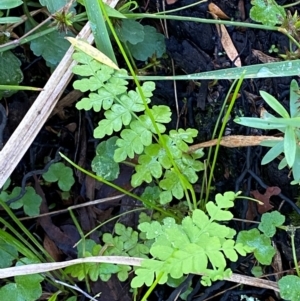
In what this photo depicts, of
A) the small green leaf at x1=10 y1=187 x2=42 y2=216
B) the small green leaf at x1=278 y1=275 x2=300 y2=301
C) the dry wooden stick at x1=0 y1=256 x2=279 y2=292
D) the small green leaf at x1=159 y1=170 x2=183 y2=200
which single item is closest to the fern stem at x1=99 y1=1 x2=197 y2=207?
the small green leaf at x1=159 y1=170 x2=183 y2=200

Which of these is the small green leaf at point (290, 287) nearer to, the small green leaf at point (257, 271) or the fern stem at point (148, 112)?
the small green leaf at point (257, 271)

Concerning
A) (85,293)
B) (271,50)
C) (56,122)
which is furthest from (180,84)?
(85,293)

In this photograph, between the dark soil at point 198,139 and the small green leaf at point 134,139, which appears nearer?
the small green leaf at point 134,139

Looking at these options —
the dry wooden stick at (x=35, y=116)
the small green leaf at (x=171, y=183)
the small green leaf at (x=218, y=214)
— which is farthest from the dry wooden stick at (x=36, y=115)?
the small green leaf at (x=218, y=214)

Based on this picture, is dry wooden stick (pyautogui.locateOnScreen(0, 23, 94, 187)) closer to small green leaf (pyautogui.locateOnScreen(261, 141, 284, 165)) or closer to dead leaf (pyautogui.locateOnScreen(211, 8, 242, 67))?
dead leaf (pyautogui.locateOnScreen(211, 8, 242, 67))

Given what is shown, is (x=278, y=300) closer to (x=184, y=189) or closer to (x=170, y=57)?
(x=184, y=189)

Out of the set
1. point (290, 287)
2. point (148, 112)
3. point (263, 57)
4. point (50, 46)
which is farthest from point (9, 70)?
point (290, 287)
